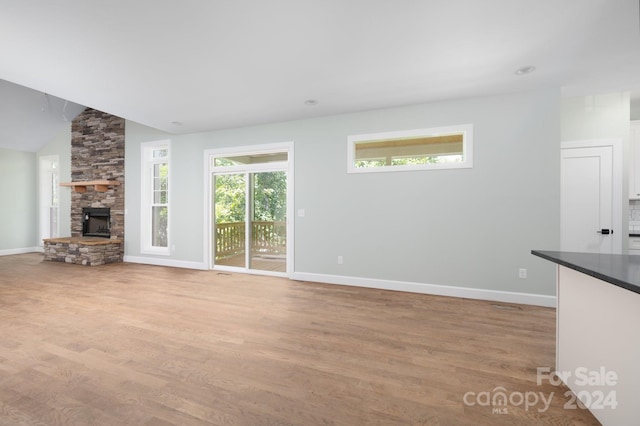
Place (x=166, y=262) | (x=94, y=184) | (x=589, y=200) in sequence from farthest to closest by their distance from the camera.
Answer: (x=94, y=184), (x=166, y=262), (x=589, y=200)

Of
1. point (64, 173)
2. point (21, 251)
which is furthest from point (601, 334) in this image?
point (21, 251)

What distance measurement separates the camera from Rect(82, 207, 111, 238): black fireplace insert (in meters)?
6.29

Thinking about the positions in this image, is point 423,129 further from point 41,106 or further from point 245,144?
point 41,106

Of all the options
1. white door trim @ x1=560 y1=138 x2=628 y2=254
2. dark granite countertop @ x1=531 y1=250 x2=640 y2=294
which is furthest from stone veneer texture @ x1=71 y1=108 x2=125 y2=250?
white door trim @ x1=560 y1=138 x2=628 y2=254

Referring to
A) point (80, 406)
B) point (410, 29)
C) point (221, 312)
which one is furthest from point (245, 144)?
point (80, 406)

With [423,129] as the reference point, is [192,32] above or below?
above

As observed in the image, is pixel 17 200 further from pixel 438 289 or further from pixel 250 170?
pixel 438 289

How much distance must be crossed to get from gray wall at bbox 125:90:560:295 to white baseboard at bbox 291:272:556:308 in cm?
7

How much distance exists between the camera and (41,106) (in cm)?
602

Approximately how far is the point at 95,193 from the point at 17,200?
2.55 metres

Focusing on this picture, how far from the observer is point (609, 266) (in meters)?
1.43

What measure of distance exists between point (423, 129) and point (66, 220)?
8.55 m

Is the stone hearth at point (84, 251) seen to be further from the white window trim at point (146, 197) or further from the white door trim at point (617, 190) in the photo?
the white door trim at point (617, 190)

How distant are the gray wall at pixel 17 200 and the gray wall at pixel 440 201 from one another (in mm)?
6532
